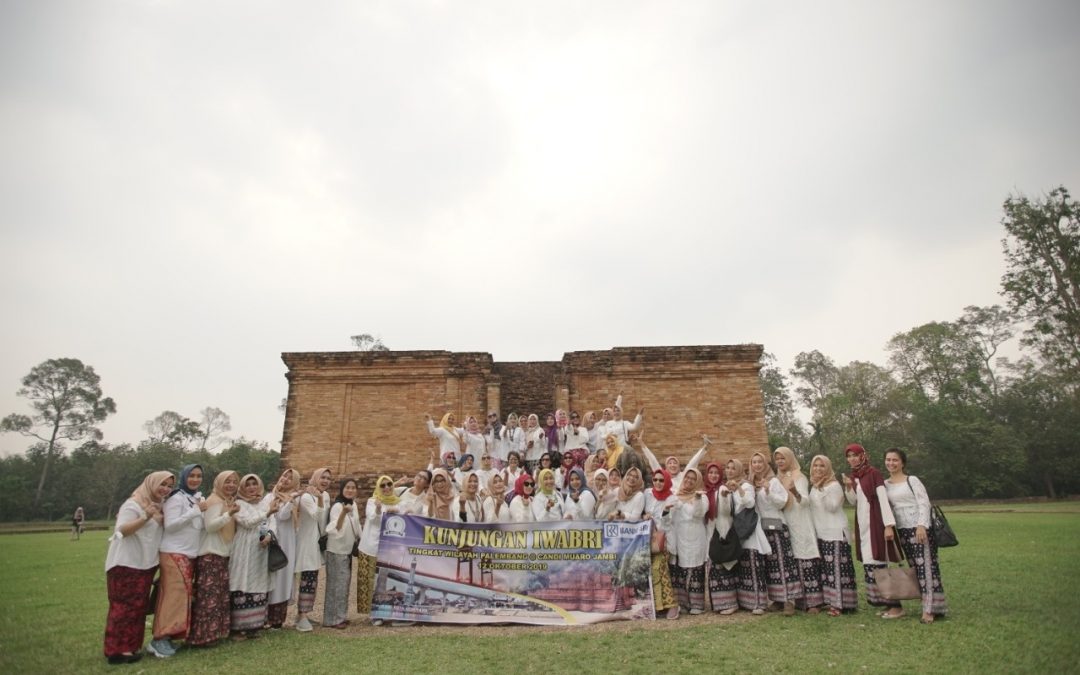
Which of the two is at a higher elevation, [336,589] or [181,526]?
[181,526]

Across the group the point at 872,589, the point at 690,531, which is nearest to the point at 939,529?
the point at 872,589

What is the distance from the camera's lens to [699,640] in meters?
5.06

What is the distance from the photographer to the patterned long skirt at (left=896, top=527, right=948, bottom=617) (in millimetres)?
5383

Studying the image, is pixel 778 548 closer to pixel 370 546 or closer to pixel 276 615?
pixel 370 546

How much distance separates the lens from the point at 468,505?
271 inches

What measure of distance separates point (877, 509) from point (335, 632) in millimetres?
5755

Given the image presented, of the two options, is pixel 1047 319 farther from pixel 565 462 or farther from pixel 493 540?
pixel 493 540

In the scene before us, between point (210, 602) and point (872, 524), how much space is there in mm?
6570

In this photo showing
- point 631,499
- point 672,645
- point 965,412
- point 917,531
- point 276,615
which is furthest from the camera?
point 965,412

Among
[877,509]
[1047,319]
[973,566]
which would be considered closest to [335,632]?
[877,509]

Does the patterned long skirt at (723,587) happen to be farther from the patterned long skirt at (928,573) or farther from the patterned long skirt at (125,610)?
the patterned long skirt at (125,610)

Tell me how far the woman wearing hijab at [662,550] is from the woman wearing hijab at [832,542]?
1.56m

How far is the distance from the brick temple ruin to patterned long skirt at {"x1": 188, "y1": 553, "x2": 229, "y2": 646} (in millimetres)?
9045

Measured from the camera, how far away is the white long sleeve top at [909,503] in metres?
5.56
